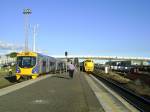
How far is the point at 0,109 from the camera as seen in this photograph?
12953 mm

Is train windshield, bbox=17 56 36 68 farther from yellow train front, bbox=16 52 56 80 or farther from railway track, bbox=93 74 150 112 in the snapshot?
railway track, bbox=93 74 150 112

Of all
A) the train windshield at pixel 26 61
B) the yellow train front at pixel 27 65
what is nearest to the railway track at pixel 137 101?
the yellow train front at pixel 27 65

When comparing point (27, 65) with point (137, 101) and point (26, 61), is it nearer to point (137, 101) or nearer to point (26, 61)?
point (26, 61)

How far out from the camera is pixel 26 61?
124 feet

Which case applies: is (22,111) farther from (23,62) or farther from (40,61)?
(40,61)

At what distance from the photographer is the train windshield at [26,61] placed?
1485 inches

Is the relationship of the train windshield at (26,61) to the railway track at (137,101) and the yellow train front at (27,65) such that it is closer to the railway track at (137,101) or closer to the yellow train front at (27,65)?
the yellow train front at (27,65)

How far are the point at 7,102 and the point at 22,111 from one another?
2723 millimetres

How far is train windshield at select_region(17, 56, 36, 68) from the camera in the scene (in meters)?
37.7

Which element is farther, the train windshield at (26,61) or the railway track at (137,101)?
the train windshield at (26,61)

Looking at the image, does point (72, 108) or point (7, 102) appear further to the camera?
point (7, 102)

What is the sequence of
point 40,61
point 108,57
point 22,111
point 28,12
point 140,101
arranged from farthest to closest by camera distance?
point 108,57, point 28,12, point 40,61, point 140,101, point 22,111

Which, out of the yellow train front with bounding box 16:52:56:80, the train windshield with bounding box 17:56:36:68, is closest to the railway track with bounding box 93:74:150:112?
the yellow train front with bounding box 16:52:56:80

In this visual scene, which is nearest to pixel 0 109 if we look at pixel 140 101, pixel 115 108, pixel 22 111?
pixel 22 111
